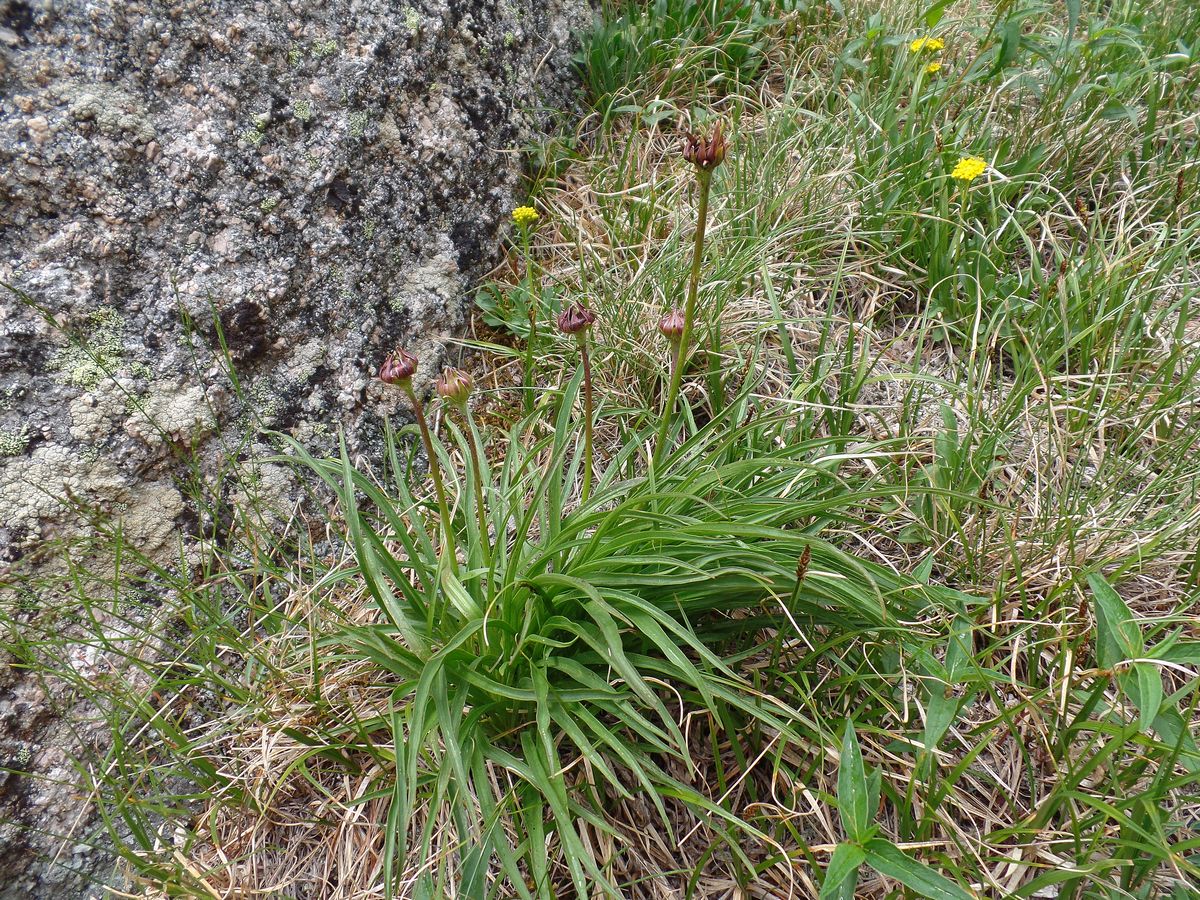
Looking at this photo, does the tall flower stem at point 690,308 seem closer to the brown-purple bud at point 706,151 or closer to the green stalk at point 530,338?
the brown-purple bud at point 706,151

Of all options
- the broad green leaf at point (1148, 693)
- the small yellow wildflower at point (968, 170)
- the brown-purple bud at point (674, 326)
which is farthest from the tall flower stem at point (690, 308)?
the small yellow wildflower at point (968, 170)

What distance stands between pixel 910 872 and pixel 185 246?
6.68 ft

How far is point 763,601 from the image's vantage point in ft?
5.19

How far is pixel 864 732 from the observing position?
158 cm

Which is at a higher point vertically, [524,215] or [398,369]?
[398,369]

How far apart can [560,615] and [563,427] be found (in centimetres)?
49

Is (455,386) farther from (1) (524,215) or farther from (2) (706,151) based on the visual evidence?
(1) (524,215)

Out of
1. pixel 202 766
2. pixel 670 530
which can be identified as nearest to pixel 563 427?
pixel 670 530

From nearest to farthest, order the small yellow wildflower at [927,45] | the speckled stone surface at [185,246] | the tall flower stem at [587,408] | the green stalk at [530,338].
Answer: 1. the tall flower stem at [587,408]
2. the speckled stone surface at [185,246]
3. the green stalk at [530,338]
4. the small yellow wildflower at [927,45]

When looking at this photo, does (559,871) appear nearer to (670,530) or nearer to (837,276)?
(670,530)

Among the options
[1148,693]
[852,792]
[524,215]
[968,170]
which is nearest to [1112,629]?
[1148,693]

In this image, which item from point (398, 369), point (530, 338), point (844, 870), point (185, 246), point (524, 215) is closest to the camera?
point (844, 870)

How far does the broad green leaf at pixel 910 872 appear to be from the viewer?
1153 mm

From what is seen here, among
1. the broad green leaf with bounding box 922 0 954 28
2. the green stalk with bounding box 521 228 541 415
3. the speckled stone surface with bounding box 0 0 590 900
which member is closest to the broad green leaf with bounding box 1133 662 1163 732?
the green stalk with bounding box 521 228 541 415
